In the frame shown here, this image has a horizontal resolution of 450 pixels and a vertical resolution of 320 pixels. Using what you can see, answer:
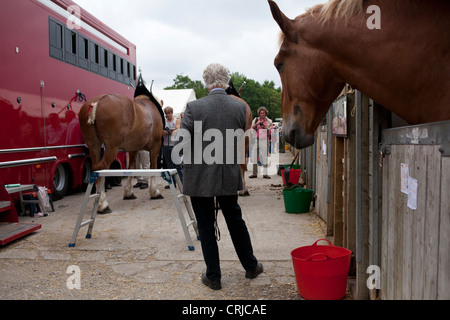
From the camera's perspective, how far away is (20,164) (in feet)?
17.5

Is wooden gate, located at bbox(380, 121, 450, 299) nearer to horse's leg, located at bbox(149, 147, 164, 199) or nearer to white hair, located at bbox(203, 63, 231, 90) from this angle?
white hair, located at bbox(203, 63, 231, 90)

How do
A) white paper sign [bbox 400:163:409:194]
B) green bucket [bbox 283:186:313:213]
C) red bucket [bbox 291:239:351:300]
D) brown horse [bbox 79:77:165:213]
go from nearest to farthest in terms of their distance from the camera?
white paper sign [bbox 400:163:409:194] → red bucket [bbox 291:239:351:300] → green bucket [bbox 283:186:313:213] → brown horse [bbox 79:77:165:213]

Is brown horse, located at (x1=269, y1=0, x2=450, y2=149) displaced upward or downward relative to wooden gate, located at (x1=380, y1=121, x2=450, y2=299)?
upward

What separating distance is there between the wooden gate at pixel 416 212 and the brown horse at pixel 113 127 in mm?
4680

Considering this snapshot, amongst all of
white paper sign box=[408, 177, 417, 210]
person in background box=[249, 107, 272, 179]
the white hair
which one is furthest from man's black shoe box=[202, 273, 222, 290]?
person in background box=[249, 107, 272, 179]

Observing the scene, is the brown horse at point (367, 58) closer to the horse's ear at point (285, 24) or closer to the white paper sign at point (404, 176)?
the horse's ear at point (285, 24)

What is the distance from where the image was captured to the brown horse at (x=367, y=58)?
1554mm

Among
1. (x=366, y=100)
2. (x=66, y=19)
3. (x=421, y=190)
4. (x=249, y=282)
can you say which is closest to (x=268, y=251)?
Result: (x=249, y=282)

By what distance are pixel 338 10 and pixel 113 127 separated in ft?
15.9

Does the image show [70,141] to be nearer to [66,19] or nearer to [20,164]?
[20,164]

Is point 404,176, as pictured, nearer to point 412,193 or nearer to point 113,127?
point 412,193

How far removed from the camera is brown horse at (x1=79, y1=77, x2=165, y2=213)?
5918 mm

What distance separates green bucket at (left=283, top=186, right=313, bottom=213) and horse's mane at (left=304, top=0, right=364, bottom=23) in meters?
3.83
